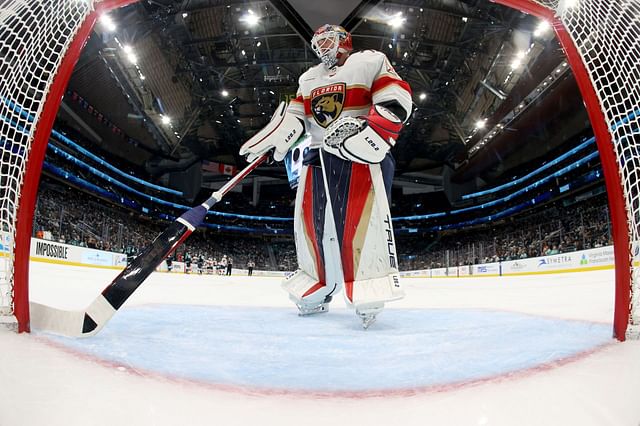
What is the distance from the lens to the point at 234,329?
5.24 ft

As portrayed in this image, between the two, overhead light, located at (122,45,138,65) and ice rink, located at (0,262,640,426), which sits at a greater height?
overhead light, located at (122,45,138,65)

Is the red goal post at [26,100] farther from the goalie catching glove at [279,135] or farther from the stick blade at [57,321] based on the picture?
the goalie catching glove at [279,135]

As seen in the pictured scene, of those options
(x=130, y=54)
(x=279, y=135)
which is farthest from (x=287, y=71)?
(x=279, y=135)

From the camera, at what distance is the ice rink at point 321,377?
0.65 metres

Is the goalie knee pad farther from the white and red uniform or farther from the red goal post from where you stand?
the red goal post

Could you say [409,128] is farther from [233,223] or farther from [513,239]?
[233,223]

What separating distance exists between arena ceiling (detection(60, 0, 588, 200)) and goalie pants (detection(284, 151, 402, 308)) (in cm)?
641

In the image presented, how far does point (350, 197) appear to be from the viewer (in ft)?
6.52

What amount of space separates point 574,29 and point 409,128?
685 inches

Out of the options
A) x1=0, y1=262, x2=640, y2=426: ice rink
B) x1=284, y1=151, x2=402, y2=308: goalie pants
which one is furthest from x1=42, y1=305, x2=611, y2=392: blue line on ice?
x1=284, y1=151, x2=402, y2=308: goalie pants

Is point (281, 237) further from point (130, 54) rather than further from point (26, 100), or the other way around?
point (26, 100)

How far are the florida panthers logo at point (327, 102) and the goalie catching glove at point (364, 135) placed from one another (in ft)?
1.03

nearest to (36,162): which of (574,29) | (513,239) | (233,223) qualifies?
(574,29)

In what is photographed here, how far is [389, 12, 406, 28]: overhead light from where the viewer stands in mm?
10430
